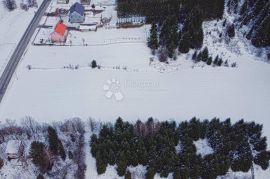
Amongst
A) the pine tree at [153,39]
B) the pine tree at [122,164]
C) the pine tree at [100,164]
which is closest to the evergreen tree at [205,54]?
the pine tree at [153,39]

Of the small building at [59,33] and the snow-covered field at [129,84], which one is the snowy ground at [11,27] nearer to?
the snow-covered field at [129,84]

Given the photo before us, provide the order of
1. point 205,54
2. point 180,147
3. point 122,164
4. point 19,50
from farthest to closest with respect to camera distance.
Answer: point 19,50 < point 205,54 < point 180,147 < point 122,164

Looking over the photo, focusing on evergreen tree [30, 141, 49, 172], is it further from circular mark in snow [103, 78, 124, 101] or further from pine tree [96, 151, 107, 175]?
circular mark in snow [103, 78, 124, 101]

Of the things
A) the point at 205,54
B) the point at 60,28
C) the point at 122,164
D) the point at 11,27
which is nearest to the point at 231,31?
the point at 205,54

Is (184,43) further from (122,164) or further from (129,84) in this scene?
(122,164)

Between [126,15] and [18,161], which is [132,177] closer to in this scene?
[18,161]

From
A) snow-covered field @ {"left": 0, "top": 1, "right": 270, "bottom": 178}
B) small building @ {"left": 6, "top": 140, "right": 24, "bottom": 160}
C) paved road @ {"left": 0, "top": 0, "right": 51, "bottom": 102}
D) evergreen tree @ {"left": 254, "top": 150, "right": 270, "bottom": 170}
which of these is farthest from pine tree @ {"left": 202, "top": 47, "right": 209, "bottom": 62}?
small building @ {"left": 6, "top": 140, "right": 24, "bottom": 160}

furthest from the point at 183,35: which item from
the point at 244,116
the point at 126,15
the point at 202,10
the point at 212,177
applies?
the point at 212,177
